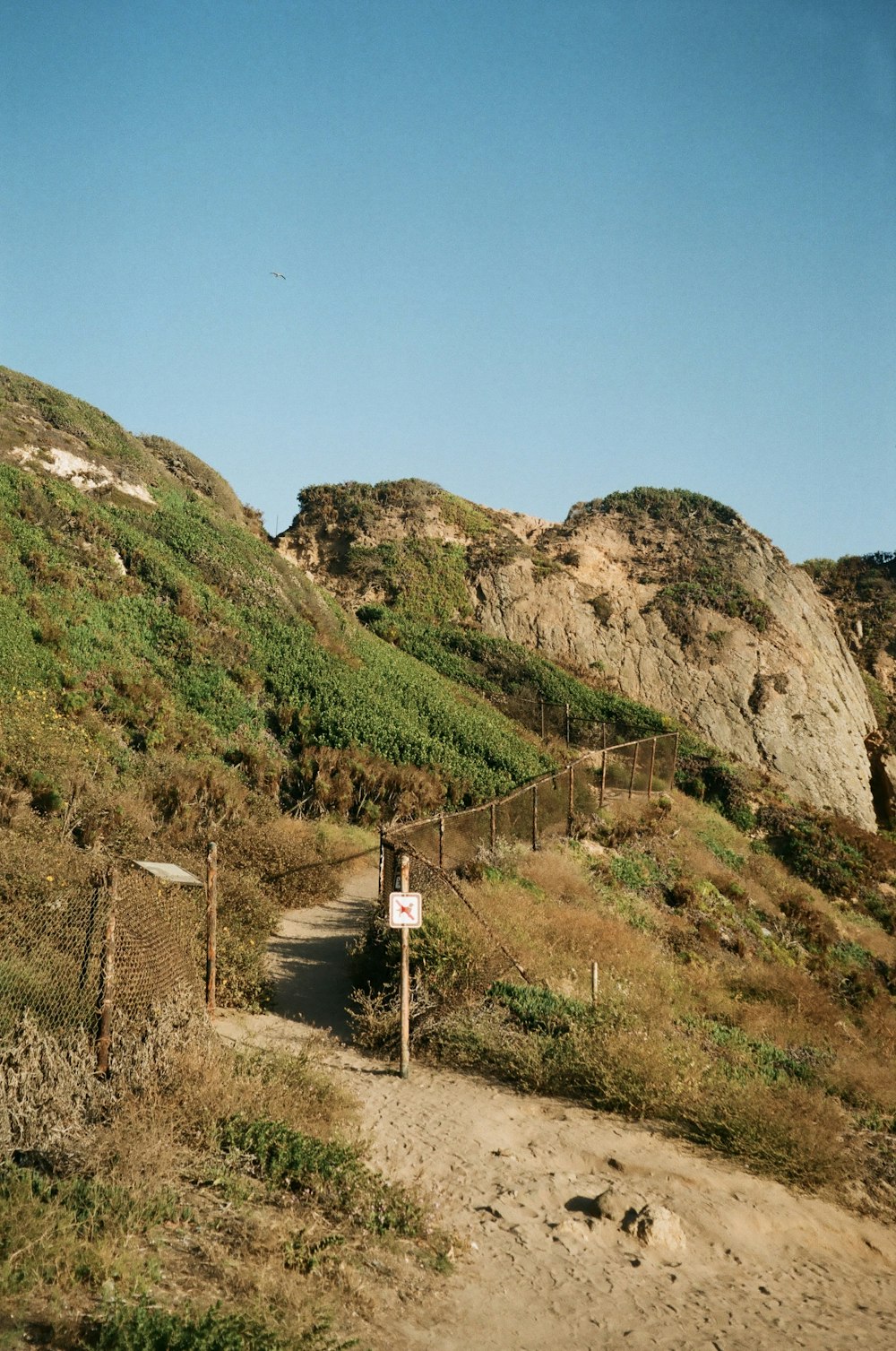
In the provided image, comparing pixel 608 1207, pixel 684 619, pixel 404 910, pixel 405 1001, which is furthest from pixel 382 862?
pixel 684 619

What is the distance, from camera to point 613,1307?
20.7ft

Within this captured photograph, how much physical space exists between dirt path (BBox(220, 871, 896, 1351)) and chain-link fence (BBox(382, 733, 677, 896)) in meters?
3.77

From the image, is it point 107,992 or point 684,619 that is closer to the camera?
point 107,992

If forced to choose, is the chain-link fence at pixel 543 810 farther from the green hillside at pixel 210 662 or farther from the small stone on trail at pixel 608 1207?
the small stone on trail at pixel 608 1207

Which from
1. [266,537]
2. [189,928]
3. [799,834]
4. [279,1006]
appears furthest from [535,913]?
[266,537]

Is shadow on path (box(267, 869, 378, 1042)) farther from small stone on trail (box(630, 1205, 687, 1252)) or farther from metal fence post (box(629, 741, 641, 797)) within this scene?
metal fence post (box(629, 741, 641, 797))

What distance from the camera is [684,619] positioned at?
4459 centimetres

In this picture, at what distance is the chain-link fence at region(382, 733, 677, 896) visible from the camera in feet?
52.6

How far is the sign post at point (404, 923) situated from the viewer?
→ 1010 cm

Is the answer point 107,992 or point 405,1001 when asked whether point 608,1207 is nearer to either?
point 405,1001

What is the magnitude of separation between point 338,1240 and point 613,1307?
6.25 feet

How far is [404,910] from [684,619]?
3656 cm

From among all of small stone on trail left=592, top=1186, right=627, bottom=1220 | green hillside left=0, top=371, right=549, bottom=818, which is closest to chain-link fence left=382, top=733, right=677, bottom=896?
green hillside left=0, top=371, right=549, bottom=818

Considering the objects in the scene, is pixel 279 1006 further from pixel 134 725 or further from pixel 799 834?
pixel 799 834
